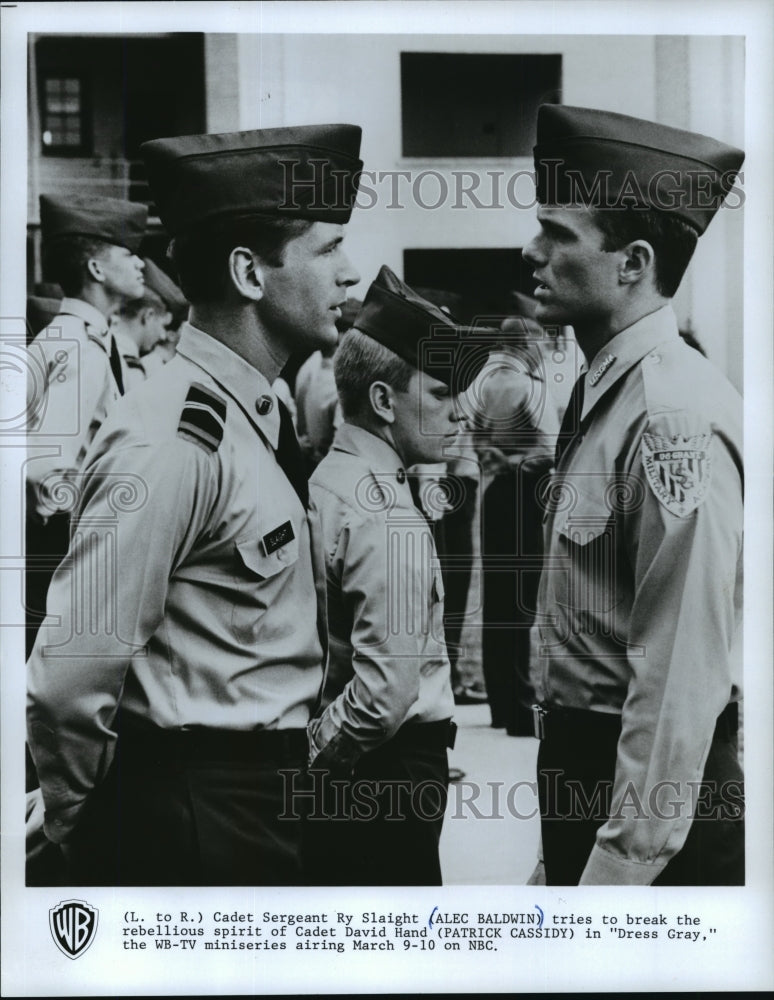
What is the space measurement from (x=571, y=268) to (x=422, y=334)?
1.87 feet

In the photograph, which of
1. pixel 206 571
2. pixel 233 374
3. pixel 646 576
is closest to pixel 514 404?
pixel 646 576

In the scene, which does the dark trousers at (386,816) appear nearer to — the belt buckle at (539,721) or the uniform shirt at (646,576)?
the belt buckle at (539,721)

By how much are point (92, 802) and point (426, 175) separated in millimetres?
2477

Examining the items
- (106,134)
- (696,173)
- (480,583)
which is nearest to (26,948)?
(480,583)

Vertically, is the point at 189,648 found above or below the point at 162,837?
above

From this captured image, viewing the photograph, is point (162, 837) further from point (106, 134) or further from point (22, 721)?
point (106, 134)

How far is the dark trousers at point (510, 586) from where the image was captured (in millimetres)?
3926

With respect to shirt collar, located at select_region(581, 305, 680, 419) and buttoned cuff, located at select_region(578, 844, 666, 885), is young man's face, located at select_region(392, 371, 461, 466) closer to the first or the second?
shirt collar, located at select_region(581, 305, 680, 419)

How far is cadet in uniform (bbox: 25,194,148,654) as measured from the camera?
396 centimetres

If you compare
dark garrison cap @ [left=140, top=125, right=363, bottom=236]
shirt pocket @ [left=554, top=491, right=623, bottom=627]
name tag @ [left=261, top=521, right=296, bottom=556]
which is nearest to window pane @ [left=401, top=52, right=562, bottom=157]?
dark garrison cap @ [left=140, top=125, right=363, bottom=236]

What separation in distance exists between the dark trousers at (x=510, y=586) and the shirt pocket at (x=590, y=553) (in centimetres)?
10

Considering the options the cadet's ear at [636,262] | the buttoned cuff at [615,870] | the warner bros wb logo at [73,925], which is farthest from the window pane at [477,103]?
the warner bros wb logo at [73,925]

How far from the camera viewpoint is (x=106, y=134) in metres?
3.97
